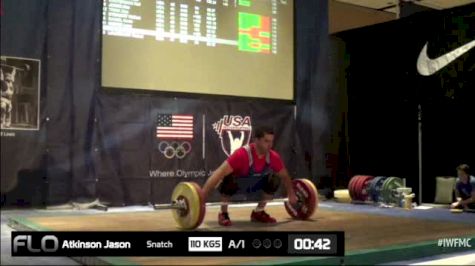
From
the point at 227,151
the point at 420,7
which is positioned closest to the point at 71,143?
the point at 227,151

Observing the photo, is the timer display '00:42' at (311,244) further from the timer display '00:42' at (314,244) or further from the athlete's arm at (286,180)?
the athlete's arm at (286,180)

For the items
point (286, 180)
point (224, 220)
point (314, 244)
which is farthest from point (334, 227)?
point (314, 244)

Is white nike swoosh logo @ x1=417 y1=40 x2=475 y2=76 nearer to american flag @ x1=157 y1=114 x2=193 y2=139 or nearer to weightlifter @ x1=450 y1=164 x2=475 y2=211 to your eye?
weightlifter @ x1=450 y1=164 x2=475 y2=211

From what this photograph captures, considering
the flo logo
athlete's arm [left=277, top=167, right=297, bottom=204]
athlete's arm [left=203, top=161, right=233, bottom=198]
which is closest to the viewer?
athlete's arm [left=203, top=161, right=233, bottom=198]

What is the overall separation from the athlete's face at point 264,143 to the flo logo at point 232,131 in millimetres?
2925

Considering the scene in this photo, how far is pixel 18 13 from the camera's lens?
6500 millimetres

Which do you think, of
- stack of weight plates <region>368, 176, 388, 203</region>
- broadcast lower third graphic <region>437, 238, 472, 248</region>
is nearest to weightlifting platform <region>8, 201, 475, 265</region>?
broadcast lower third graphic <region>437, 238, 472, 248</region>

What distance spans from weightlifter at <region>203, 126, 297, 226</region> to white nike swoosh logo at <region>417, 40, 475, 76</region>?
3661 millimetres

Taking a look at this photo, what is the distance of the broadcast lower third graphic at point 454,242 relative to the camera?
14.0 ft

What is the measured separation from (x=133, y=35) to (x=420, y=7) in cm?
581

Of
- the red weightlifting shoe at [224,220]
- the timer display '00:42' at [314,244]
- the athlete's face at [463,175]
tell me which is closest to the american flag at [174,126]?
the red weightlifting shoe at [224,220]

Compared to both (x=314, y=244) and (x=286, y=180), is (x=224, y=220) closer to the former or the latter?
(x=286, y=180)

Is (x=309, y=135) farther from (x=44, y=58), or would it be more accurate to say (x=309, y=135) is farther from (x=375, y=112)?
(x=44, y=58)

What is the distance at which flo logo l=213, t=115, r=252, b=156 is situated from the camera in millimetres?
7816
